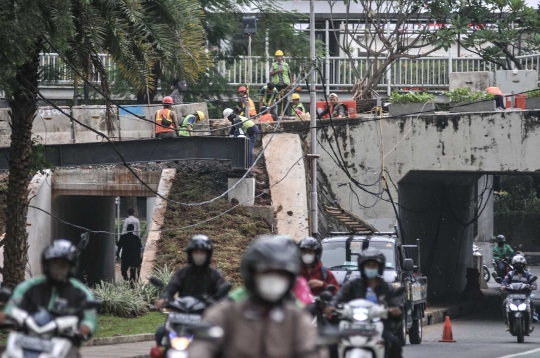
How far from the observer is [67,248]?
7879 mm

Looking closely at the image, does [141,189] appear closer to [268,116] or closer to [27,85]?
[268,116]

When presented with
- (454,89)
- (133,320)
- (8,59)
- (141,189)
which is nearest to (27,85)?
(8,59)

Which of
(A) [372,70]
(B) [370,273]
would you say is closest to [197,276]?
(B) [370,273]

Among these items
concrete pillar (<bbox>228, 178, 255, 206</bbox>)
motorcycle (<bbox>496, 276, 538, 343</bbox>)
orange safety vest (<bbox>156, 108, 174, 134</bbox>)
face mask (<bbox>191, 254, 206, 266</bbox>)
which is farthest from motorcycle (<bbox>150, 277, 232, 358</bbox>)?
orange safety vest (<bbox>156, 108, 174, 134</bbox>)

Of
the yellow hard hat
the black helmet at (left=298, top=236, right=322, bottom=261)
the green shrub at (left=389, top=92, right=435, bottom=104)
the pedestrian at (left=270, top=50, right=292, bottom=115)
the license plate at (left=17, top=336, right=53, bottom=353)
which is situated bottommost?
the license plate at (left=17, top=336, right=53, bottom=353)

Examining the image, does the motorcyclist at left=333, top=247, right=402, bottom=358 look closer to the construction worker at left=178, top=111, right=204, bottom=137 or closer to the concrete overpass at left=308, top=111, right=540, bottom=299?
the construction worker at left=178, top=111, right=204, bottom=137

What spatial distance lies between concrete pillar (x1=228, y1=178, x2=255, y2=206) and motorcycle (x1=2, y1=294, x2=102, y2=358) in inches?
654

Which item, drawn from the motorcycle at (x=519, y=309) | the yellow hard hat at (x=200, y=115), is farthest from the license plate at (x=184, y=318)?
the yellow hard hat at (x=200, y=115)

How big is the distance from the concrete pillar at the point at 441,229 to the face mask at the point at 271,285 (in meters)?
22.3

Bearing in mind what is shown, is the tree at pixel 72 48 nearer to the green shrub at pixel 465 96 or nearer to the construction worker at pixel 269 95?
the construction worker at pixel 269 95

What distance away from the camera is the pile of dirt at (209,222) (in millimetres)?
21609

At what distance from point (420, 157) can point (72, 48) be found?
1226 centimetres

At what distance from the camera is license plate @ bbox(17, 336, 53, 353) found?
732 centimetres

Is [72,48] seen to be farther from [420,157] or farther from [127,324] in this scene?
[420,157]
